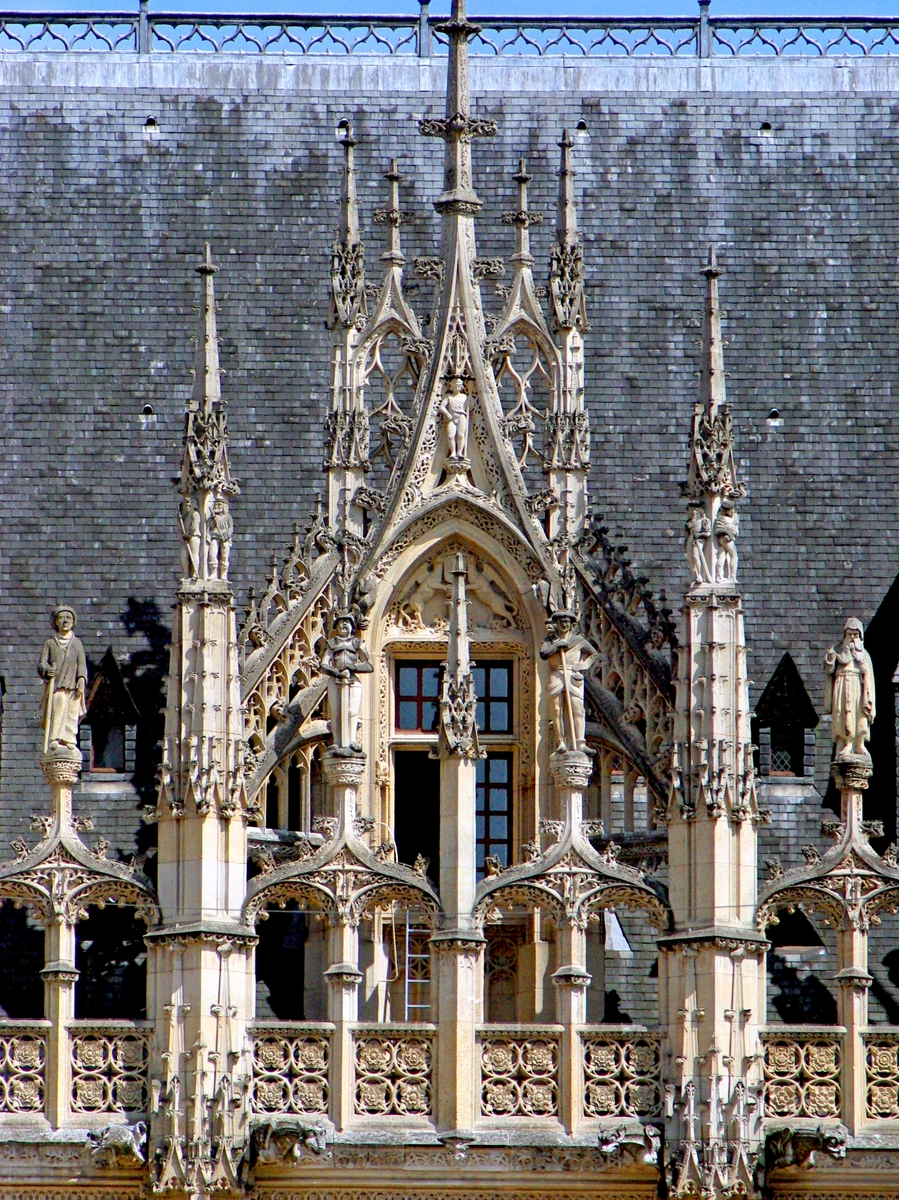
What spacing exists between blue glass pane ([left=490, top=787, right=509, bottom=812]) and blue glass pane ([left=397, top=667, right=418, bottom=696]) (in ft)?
4.29

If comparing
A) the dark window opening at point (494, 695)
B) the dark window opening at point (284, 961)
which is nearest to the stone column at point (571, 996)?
the dark window opening at point (494, 695)

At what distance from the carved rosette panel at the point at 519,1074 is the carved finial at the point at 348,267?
26.3 ft

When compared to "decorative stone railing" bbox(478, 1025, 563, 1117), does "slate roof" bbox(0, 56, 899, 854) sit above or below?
above

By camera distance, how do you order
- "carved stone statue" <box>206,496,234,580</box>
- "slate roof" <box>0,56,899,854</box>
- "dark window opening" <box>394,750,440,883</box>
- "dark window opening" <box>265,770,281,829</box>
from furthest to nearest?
"slate roof" <box>0,56,899,854</box>
"dark window opening" <box>394,750,440,883</box>
"dark window opening" <box>265,770,281,829</box>
"carved stone statue" <box>206,496,234,580</box>

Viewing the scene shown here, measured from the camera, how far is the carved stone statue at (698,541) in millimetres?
36062

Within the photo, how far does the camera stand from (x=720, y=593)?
35844 millimetres

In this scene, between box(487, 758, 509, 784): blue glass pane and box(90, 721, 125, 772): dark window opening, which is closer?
box(487, 758, 509, 784): blue glass pane

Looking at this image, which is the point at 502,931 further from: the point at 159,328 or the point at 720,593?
the point at 159,328

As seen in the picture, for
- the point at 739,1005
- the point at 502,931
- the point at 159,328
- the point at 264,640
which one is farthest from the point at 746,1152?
the point at 159,328

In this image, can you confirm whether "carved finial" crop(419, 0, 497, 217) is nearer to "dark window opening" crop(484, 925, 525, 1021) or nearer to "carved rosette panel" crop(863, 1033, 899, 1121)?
"dark window opening" crop(484, 925, 525, 1021)

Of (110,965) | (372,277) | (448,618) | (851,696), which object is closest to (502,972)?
(448,618)

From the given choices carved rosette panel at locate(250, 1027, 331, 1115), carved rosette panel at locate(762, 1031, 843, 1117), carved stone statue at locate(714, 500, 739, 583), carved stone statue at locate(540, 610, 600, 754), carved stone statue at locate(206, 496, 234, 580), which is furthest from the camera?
carved stone statue at locate(540, 610, 600, 754)

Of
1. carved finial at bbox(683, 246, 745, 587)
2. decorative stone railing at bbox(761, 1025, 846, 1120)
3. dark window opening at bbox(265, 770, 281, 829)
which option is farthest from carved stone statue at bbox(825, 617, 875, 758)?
dark window opening at bbox(265, 770, 281, 829)

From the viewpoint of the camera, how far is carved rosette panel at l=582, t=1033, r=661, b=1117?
1383 inches
